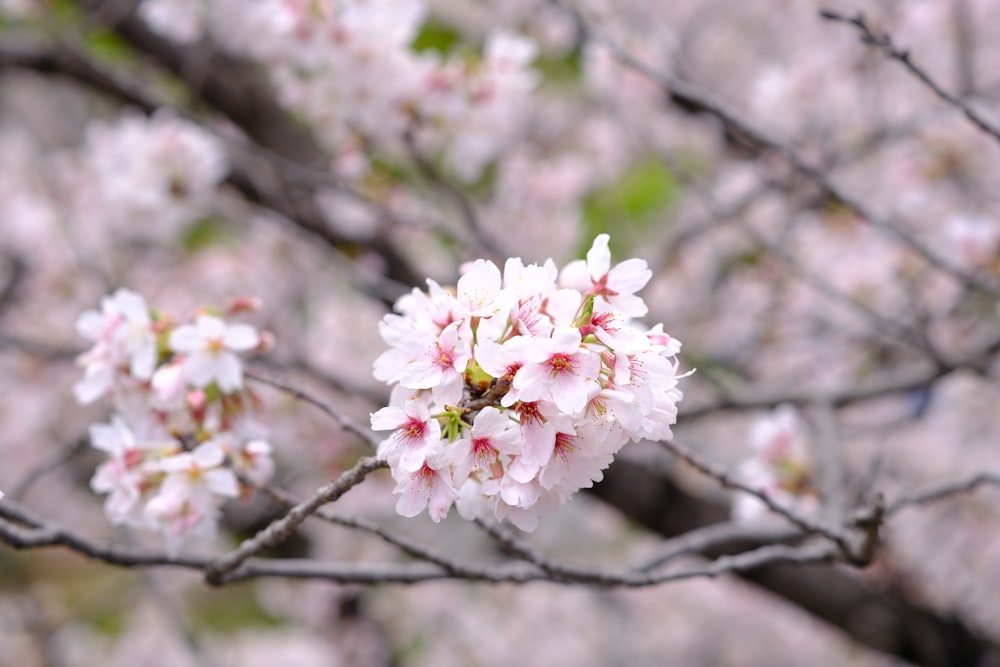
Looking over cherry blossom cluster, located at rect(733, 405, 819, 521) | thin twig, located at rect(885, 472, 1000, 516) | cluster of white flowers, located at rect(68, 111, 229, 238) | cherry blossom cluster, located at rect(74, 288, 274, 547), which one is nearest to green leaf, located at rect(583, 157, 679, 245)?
cluster of white flowers, located at rect(68, 111, 229, 238)

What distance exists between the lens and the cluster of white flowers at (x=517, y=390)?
65cm

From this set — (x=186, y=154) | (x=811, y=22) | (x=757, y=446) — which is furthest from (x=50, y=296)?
(x=811, y=22)

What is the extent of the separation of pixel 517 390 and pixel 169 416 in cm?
59

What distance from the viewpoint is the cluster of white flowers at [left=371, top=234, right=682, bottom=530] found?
65 centimetres

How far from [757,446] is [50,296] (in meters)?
2.86

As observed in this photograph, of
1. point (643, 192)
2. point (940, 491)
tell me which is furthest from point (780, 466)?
point (643, 192)

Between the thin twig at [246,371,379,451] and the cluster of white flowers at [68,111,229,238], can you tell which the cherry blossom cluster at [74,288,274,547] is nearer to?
the thin twig at [246,371,379,451]

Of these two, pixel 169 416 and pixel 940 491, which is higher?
pixel 940 491

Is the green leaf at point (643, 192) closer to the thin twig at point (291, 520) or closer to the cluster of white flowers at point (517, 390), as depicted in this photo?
the thin twig at point (291, 520)

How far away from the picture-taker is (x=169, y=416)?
1.05 m

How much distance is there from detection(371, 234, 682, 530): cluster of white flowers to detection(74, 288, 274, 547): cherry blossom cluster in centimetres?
34

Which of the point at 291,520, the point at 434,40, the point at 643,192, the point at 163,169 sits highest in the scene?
the point at 434,40

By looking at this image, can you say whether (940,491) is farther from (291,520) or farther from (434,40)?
(434,40)

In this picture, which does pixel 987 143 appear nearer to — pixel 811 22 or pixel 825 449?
pixel 811 22
